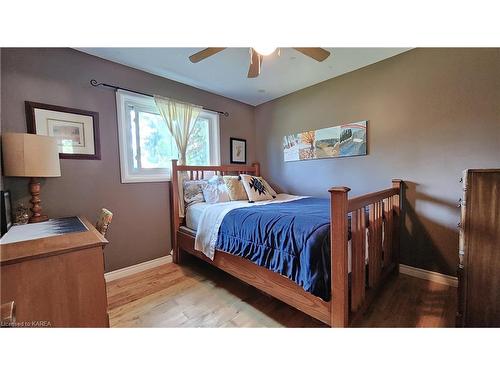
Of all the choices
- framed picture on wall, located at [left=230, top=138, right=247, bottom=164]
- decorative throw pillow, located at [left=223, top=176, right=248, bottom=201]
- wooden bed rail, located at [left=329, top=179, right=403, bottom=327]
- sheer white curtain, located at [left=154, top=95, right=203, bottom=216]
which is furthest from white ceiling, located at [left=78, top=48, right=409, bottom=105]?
wooden bed rail, located at [left=329, top=179, right=403, bottom=327]

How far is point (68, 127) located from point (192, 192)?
132 centimetres

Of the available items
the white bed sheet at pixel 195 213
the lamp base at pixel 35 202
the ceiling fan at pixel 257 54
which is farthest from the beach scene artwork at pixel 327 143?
the lamp base at pixel 35 202

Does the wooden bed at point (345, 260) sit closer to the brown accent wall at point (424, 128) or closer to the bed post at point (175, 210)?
the bed post at point (175, 210)

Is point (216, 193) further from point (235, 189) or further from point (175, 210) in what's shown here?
point (175, 210)

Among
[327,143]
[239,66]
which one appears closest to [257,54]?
[239,66]

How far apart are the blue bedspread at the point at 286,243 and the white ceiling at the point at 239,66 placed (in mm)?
1597

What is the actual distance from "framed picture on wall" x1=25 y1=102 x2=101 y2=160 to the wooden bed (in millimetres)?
825

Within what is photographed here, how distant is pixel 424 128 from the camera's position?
1971mm

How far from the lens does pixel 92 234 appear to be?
119 centimetres
